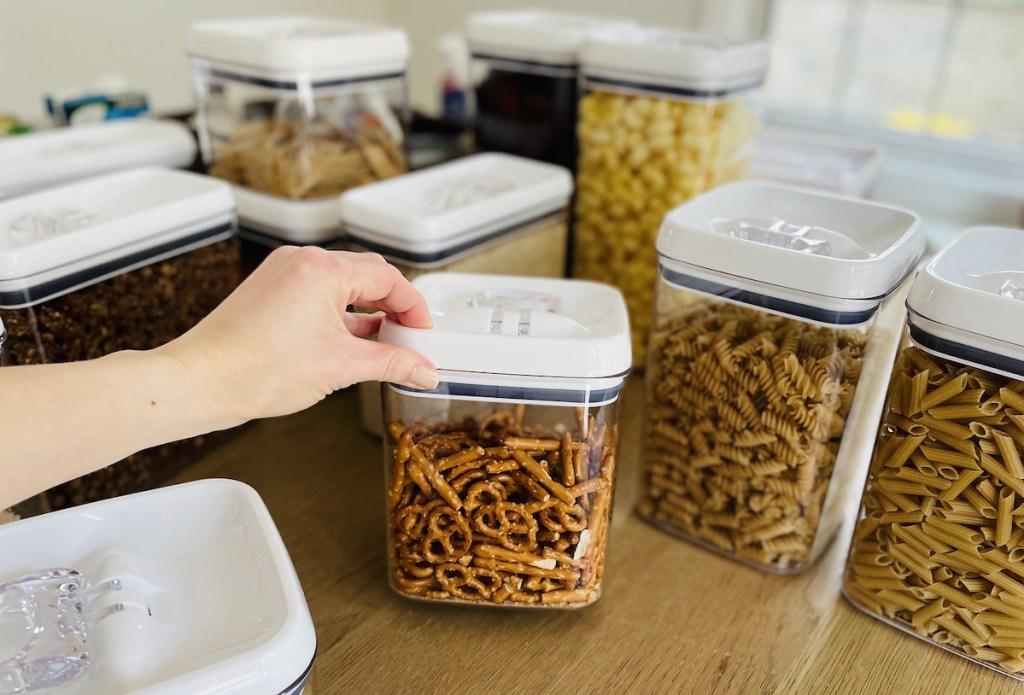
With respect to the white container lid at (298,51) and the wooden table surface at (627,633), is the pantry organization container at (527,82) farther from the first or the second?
the wooden table surface at (627,633)

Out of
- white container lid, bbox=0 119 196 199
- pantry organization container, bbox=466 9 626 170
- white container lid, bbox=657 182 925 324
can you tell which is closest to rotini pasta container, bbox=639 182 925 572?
white container lid, bbox=657 182 925 324

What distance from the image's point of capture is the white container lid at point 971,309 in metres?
0.48

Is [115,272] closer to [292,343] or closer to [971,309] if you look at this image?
[292,343]

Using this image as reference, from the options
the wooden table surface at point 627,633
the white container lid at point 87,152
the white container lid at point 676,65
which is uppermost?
the white container lid at point 676,65

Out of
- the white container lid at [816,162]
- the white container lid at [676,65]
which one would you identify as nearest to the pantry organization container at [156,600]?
the white container lid at [676,65]

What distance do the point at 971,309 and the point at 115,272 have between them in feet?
1.98

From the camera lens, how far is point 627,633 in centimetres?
58

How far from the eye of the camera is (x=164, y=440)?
1.47 ft

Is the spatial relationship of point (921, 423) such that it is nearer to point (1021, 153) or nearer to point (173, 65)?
point (1021, 153)

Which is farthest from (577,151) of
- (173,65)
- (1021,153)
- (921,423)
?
(173,65)

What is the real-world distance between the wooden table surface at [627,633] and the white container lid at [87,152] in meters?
Answer: 0.40

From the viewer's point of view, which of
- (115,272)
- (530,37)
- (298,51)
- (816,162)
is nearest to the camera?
(115,272)

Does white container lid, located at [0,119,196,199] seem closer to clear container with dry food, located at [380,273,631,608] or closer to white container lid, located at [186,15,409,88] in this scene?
white container lid, located at [186,15,409,88]

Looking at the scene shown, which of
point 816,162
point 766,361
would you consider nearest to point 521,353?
point 766,361
